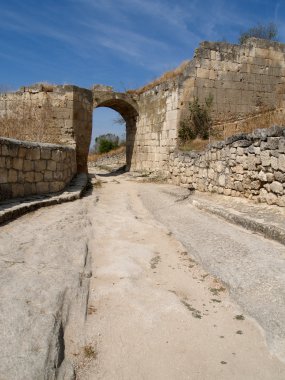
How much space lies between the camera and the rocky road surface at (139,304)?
7.47ft

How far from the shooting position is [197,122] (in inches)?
517

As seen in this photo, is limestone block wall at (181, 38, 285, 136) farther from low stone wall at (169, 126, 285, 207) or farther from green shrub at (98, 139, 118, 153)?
green shrub at (98, 139, 118, 153)

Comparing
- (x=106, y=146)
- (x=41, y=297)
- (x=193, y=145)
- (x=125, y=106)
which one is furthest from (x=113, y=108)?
(x=41, y=297)

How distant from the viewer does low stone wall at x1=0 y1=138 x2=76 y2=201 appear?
20.3 ft

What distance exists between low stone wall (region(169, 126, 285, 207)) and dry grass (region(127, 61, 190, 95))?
525 cm

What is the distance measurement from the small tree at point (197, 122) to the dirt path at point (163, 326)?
30.0 feet

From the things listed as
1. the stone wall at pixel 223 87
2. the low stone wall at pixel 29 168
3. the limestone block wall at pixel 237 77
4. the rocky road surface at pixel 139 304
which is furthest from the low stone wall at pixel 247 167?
the limestone block wall at pixel 237 77

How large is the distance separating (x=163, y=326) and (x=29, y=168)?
16.8 ft

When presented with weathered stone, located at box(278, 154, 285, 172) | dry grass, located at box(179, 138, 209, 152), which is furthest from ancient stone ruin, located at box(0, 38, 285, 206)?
weathered stone, located at box(278, 154, 285, 172)

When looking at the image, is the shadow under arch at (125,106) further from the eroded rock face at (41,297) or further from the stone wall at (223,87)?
the eroded rock face at (41,297)

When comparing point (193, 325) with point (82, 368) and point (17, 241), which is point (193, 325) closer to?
point (82, 368)

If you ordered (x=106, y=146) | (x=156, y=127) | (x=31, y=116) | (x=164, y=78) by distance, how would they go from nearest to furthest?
(x=31, y=116) < (x=164, y=78) < (x=156, y=127) < (x=106, y=146)

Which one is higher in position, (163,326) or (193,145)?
(193,145)

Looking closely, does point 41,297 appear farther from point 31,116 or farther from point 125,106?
point 125,106
